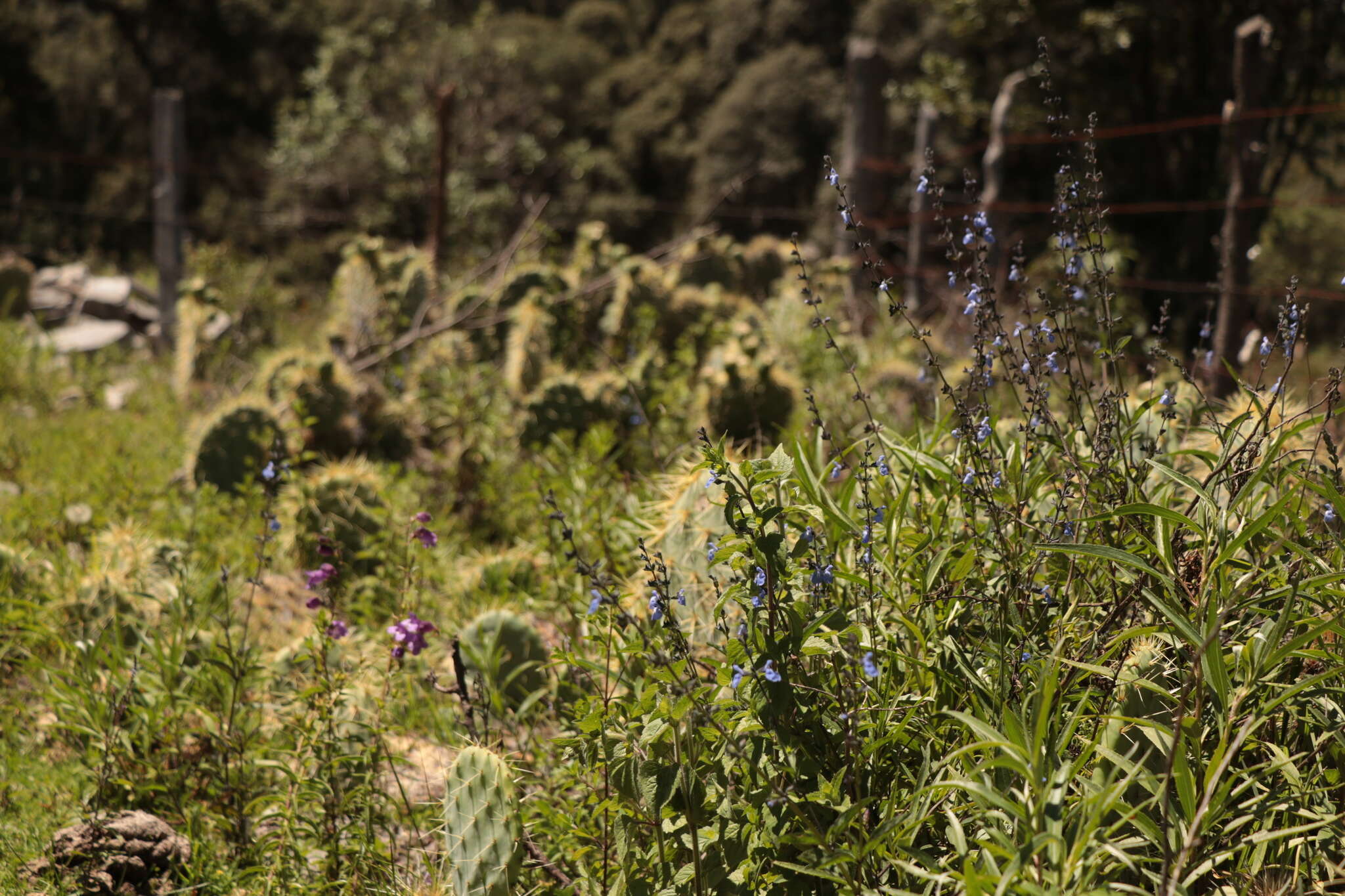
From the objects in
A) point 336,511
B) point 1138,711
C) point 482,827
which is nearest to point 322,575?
point 482,827

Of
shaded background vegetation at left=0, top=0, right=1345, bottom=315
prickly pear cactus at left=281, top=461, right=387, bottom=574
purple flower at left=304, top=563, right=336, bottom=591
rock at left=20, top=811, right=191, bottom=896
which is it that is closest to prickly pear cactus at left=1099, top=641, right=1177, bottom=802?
purple flower at left=304, top=563, right=336, bottom=591

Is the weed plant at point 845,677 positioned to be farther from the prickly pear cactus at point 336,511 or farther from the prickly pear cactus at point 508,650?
the prickly pear cactus at point 336,511

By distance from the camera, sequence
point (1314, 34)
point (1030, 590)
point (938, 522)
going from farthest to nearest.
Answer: point (1314, 34) → point (938, 522) → point (1030, 590)

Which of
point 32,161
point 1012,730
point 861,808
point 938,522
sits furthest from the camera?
point 32,161

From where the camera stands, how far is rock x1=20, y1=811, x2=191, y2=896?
79.8 inches

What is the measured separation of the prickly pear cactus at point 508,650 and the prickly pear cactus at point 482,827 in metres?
0.78

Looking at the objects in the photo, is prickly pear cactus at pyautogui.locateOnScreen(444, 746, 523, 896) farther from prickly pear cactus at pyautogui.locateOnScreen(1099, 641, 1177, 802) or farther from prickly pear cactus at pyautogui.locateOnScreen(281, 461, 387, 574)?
prickly pear cactus at pyautogui.locateOnScreen(281, 461, 387, 574)

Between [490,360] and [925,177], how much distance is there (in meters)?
3.91

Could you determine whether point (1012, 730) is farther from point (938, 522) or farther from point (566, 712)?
point (566, 712)

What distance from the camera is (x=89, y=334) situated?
9.16 meters

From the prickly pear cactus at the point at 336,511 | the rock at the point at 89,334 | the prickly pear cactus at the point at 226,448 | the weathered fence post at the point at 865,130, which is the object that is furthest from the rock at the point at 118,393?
the weathered fence post at the point at 865,130


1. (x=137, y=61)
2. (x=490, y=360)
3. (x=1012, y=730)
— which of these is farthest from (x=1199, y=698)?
(x=137, y=61)

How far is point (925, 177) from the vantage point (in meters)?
2.04

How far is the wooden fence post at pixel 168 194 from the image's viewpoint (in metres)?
7.48
